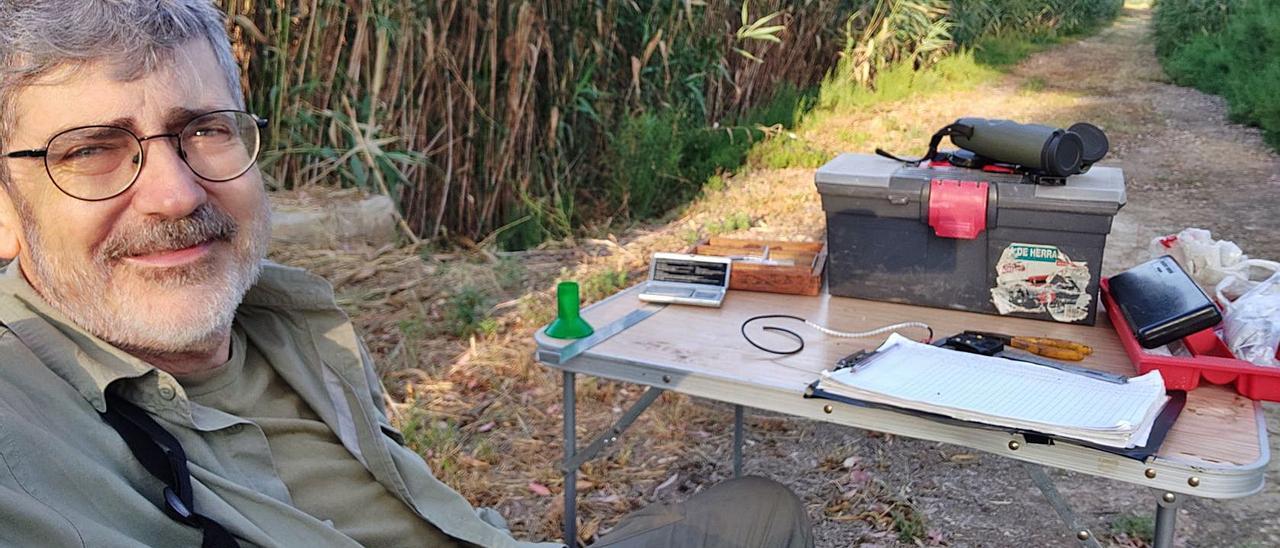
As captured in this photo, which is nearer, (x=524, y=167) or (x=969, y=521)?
(x=969, y=521)

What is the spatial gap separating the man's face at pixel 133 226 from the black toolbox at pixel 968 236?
136 cm

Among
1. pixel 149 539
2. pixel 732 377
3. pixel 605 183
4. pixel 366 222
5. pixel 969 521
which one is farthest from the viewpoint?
pixel 605 183

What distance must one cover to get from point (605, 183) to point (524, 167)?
2.18ft

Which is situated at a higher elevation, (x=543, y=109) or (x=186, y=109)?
(x=186, y=109)

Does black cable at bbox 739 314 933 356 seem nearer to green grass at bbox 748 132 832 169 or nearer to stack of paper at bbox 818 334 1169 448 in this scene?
stack of paper at bbox 818 334 1169 448

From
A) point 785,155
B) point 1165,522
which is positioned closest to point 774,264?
point 1165,522

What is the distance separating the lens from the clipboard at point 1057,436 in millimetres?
1437

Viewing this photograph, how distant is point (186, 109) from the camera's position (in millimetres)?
1395

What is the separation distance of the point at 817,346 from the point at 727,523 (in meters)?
0.42

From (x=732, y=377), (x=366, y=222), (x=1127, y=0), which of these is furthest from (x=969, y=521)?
(x=1127, y=0)

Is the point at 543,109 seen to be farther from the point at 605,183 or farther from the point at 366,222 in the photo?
the point at 366,222

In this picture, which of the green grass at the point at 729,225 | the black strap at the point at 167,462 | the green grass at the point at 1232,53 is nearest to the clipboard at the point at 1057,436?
the black strap at the point at 167,462

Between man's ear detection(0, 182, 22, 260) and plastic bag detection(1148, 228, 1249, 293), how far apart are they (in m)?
2.26

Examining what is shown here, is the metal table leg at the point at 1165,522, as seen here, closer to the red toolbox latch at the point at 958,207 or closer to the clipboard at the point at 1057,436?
the clipboard at the point at 1057,436
